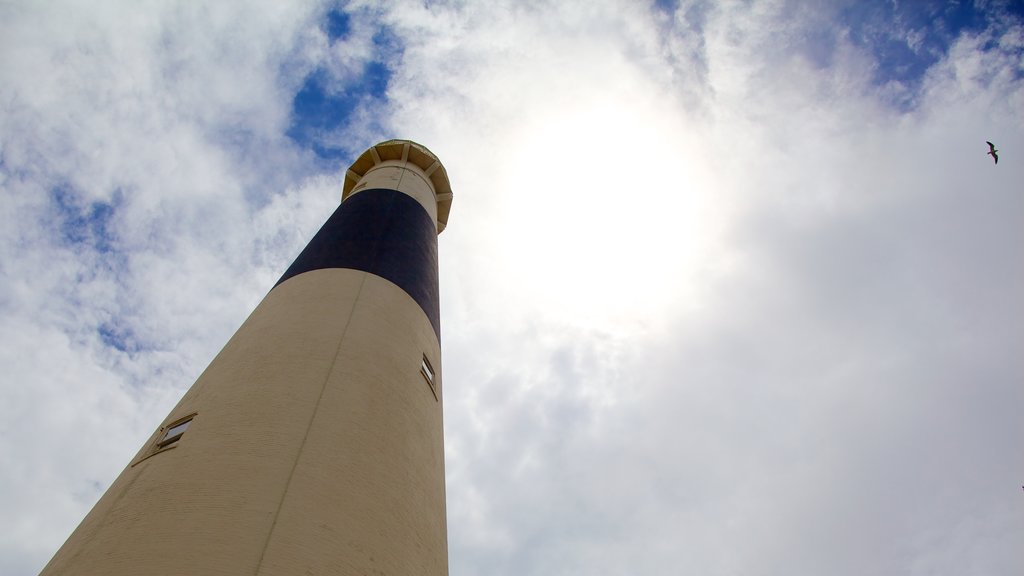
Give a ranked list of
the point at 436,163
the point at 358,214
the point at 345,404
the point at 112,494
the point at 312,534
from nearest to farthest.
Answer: the point at 312,534
the point at 112,494
the point at 345,404
the point at 358,214
the point at 436,163

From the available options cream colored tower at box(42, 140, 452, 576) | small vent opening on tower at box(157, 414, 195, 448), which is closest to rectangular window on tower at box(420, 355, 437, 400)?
cream colored tower at box(42, 140, 452, 576)

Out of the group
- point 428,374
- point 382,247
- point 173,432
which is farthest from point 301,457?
Result: point 382,247

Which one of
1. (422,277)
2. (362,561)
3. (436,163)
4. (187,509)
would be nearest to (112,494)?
(187,509)

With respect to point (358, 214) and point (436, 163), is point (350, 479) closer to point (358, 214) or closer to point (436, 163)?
point (358, 214)

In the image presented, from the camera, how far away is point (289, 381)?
5.24 m

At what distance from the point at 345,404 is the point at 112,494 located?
75.7 inches

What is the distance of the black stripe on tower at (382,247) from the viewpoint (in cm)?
798

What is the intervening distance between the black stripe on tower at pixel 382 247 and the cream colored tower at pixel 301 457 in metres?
0.13

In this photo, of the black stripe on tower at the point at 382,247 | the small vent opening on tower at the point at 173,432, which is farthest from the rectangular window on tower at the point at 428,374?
the small vent opening on tower at the point at 173,432

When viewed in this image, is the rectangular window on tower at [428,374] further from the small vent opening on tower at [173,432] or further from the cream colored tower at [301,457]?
the small vent opening on tower at [173,432]

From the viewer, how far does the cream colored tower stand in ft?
12.3

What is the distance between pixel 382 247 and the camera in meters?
8.48

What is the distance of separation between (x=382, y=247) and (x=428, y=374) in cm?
238

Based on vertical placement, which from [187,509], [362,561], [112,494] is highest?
[112,494]
